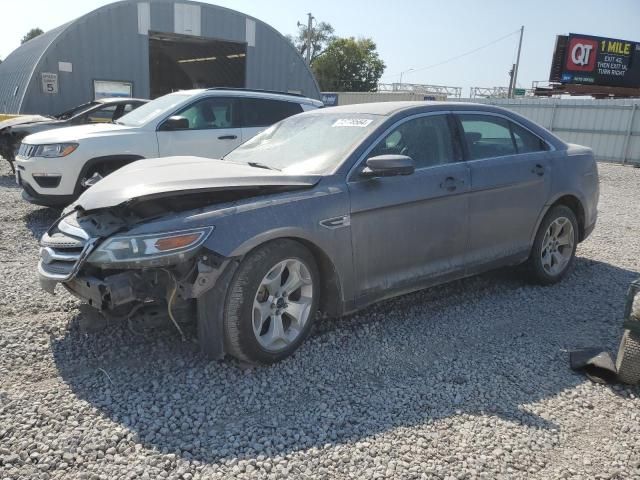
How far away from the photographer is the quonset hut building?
16203 millimetres

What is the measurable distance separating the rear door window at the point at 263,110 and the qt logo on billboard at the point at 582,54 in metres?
32.2

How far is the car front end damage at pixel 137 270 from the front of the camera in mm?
3057

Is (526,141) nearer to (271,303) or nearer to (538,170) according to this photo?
(538,170)

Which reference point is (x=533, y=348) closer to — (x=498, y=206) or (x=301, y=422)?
(x=498, y=206)

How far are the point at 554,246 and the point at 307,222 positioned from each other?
3034mm

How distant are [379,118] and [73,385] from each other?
278 centimetres

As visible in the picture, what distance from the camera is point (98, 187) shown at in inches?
146

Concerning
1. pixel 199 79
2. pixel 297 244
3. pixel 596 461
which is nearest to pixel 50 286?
pixel 297 244

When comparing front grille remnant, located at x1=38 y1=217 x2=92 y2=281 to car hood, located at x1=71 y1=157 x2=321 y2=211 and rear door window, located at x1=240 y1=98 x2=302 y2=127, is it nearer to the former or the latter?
car hood, located at x1=71 y1=157 x2=321 y2=211

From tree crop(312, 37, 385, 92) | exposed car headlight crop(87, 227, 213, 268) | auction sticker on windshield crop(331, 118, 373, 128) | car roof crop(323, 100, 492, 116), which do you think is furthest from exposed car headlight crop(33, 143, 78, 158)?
tree crop(312, 37, 385, 92)

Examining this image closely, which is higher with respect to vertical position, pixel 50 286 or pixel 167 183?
pixel 167 183

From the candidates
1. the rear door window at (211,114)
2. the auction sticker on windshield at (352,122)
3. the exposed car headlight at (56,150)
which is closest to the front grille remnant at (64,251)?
the auction sticker on windshield at (352,122)

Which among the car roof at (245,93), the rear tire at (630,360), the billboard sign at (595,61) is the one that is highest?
the billboard sign at (595,61)

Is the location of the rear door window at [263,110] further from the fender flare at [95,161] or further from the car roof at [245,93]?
the fender flare at [95,161]
